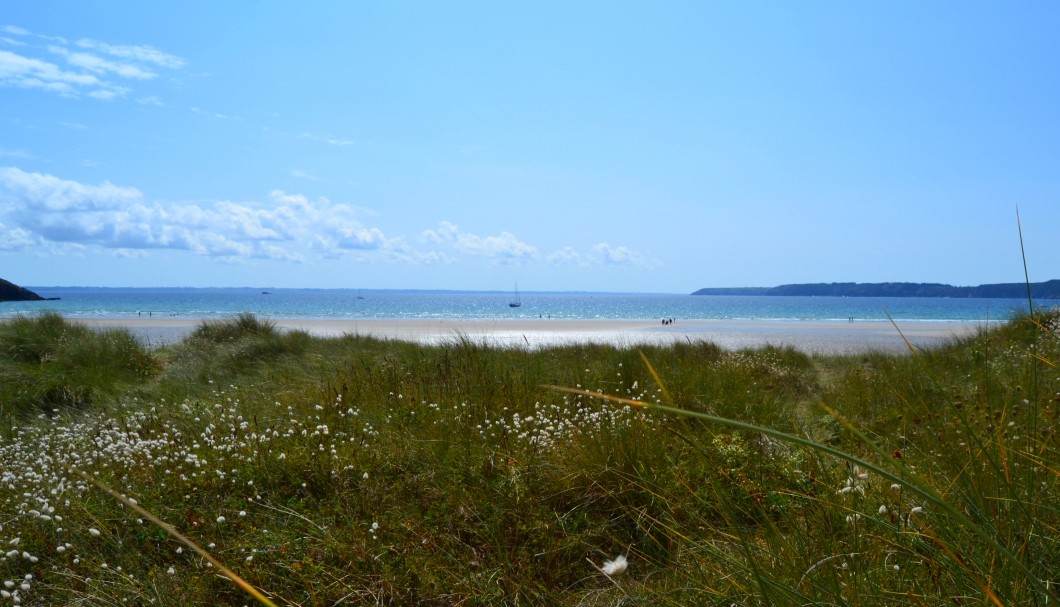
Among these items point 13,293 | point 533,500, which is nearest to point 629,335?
point 533,500

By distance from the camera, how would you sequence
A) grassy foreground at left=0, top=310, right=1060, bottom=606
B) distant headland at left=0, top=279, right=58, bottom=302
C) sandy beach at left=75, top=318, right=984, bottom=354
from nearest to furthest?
grassy foreground at left=0, top=310, right=1060, bottom=606 → sandy beach at left=75, top=318, right=984, bottom=354 → distant headland at left=0, top=279, right=58, bottom=302

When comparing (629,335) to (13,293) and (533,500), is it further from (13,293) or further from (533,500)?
(13,293)

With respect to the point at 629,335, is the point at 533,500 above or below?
above

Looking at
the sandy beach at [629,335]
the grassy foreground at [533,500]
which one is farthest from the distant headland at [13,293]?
the grassy foreground at [533,500]

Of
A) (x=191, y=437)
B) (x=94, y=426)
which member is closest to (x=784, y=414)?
(x=191, y=437)

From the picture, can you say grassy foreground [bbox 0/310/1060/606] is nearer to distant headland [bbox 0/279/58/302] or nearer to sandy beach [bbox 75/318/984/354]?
sandy beach [bbox 75/318/984/354]

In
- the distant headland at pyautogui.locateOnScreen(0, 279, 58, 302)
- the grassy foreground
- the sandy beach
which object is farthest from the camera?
the distant headland at pyautogui.locateOnScreen(0, 279, 58, 302)

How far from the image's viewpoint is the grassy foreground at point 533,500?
2.53 meters

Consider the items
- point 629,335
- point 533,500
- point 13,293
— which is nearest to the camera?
point 533,500

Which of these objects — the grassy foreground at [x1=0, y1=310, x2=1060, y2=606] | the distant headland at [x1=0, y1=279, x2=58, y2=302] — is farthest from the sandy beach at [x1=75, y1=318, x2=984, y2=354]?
the distant headland at [x1=0, y1=279, x2=58, y2=302]

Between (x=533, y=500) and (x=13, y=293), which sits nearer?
(x=533, y=500)

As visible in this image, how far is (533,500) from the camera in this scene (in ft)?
14.2

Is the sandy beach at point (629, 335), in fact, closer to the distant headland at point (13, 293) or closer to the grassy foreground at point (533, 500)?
the grassy foreground at point (533, 500)

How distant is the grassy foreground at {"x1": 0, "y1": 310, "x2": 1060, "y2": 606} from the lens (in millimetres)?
2533
